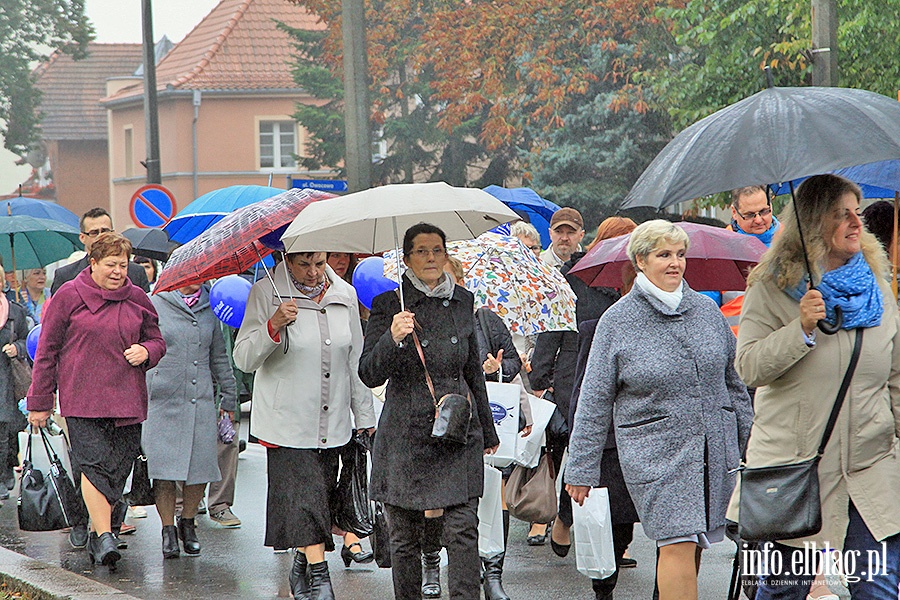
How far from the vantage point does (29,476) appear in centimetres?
901

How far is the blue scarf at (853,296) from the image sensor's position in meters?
4.79

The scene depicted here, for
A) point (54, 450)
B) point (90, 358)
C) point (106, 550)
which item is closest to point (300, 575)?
point (106, 550)

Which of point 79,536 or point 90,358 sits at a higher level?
point 90,358

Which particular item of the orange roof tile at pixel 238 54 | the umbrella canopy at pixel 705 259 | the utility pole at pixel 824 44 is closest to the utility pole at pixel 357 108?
the utility pole at pixel 824 44

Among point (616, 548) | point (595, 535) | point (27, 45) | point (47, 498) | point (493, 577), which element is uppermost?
point (27, 45)

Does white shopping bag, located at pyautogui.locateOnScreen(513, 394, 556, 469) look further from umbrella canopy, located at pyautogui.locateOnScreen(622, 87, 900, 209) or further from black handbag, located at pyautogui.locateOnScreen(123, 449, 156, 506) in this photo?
umbrella canopy, located at pyautogui.locateOnScreen(622, 87, 900, 209)

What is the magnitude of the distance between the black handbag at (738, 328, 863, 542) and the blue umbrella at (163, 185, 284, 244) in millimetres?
4797

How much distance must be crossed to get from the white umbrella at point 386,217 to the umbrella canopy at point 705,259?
603 mm

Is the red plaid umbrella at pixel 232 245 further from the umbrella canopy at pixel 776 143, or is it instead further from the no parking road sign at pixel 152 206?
the no parking road sign at pixel 152 206

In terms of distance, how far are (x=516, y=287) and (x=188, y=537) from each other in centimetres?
292

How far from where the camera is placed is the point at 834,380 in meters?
4.80

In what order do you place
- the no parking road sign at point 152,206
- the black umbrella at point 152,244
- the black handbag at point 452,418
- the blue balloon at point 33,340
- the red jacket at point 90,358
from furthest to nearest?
the no parking road sign at point 152,206, the black umbrella at point 152,244, the blue balloon at point 33,340, the red jacket at point 90,358, the black handbag at point 452,418

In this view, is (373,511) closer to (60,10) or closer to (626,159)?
(626,159)

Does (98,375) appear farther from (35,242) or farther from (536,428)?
(35,242)
